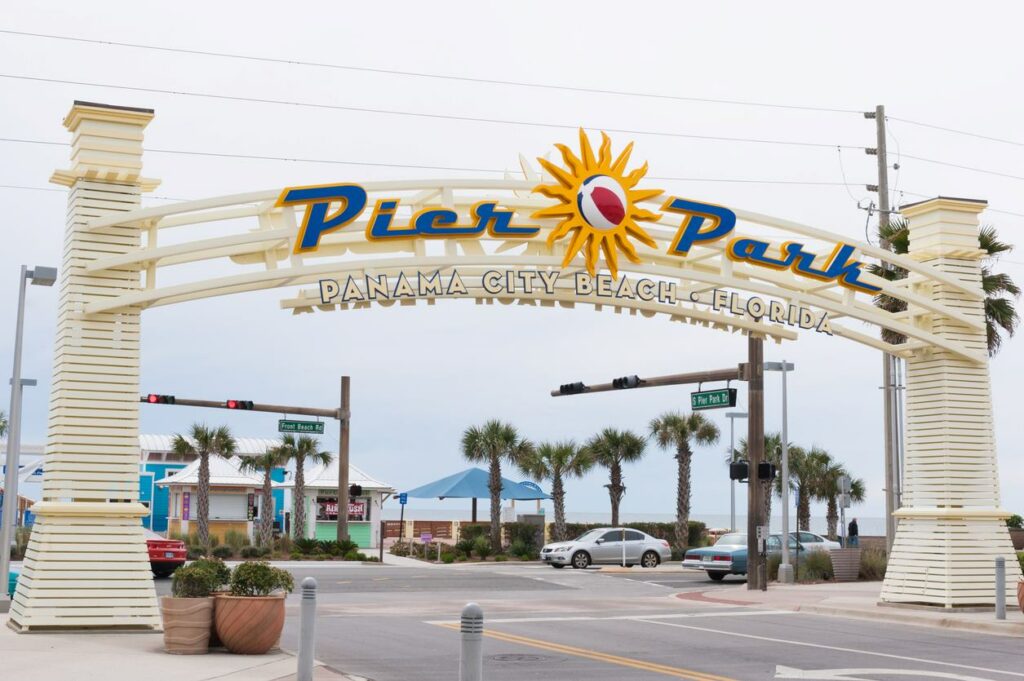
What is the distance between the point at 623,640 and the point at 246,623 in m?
5.90

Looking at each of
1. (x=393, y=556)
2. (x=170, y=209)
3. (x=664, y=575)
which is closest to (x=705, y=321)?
(x=170, y=209)

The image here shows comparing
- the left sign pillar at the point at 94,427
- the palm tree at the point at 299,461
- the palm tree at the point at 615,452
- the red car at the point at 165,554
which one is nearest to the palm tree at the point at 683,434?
the palm tree at the point at 615,452

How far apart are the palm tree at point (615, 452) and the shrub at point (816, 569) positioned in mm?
21186

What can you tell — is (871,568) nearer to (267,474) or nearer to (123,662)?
(123,662)

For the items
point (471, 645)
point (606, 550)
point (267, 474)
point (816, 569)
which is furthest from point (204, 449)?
point (471, 645)

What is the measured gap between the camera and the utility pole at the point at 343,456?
44094mm

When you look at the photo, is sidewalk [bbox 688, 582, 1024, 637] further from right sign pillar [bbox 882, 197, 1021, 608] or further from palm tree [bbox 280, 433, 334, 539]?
palm tree [bbox 280, 433, 334, 539]

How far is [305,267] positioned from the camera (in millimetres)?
17469

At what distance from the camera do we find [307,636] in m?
12.4

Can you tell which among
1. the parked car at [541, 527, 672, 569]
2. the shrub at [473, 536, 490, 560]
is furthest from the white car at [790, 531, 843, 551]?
the shrub at [473, 536, 490, 560]

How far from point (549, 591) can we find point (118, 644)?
16.7 meters

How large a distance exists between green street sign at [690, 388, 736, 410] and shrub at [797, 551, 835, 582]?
660 cm

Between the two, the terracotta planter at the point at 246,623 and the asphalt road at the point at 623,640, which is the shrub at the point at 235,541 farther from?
the terracotta planter at the point at 246,623

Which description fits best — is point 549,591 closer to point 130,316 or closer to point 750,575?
point 750,575
